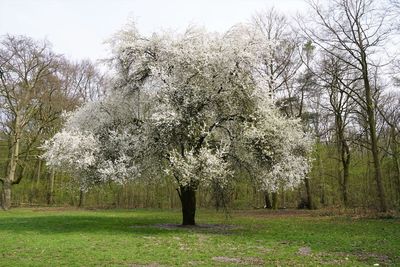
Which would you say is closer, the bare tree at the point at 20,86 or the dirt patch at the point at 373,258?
the dirt patch at the point at 373,258

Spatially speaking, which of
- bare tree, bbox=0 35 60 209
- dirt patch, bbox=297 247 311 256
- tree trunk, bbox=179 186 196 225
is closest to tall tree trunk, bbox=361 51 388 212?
tree trunk, bbox=179 186 196 225

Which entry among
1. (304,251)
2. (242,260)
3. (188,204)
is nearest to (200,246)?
(242,260)

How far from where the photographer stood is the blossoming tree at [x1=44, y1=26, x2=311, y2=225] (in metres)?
18.5

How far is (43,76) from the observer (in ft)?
120

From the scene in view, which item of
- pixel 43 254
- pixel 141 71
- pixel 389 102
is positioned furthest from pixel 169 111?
pixel 389 102

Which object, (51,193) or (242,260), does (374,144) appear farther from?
(51,193)

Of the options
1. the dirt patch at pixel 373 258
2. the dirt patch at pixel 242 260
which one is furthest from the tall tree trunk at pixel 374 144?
the dirt patch at pixel 242 260

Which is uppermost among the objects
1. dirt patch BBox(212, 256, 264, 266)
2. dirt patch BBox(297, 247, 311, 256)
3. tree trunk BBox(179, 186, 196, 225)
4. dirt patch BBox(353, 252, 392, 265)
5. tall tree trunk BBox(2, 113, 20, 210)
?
tall tree trunk BBox(2, 113, 20, 210)

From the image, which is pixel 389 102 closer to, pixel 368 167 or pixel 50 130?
pixel 368 167

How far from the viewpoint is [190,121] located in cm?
1869

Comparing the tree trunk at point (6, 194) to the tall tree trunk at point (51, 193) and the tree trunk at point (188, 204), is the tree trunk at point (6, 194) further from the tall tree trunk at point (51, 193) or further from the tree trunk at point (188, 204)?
the tree trunk at point (188, 204)

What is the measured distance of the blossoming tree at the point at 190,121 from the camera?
18.5 m

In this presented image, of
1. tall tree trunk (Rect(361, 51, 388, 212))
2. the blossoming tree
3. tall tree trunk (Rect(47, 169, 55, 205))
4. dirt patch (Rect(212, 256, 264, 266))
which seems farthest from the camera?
tall tree trunk (Rect(47, 169, 55, 205))

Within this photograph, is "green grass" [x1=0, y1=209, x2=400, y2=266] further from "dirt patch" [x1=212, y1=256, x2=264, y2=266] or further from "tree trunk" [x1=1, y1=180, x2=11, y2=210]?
"tree trunk" [x1=1, y1=180, x2=11, y2=210]
